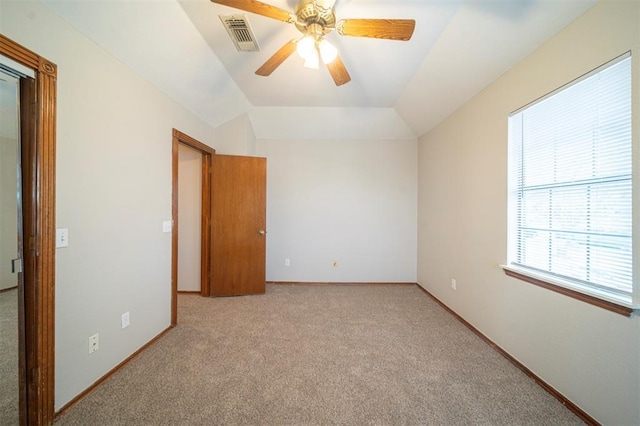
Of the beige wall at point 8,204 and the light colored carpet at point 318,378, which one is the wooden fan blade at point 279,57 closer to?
the beige wall at point 8,204

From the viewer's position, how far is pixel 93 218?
151 cm

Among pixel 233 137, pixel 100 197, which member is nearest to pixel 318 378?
pixel 100 197

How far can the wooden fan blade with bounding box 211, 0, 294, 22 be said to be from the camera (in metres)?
1.21

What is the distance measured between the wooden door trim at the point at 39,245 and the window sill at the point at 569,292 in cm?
305

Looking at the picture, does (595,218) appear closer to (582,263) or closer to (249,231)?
(582,263)

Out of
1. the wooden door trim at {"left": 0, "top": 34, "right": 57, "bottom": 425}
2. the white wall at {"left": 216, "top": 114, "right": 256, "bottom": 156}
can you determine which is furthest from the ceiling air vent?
the white wall at {"left": 216, "top": 114, "right": 256, "bottom": 156}

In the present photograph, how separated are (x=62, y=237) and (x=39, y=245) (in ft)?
0.40

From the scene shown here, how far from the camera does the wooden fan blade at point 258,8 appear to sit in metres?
1.21

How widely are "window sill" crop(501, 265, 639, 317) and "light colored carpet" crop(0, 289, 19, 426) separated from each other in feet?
10.5

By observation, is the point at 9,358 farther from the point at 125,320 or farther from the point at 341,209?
the point at 341,209

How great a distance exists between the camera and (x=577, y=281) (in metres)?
1.42

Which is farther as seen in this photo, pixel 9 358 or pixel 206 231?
pixel 206 231

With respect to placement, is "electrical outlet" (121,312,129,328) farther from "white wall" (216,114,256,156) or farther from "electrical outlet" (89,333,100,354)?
"white wall" (216,114,256,156)

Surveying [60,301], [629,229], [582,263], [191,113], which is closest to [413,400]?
[582,263]
